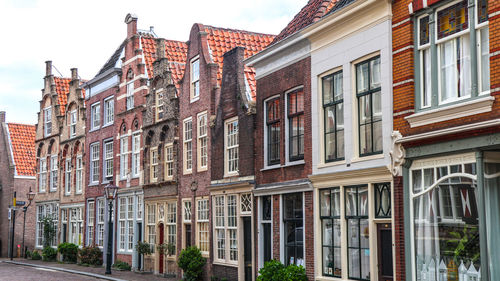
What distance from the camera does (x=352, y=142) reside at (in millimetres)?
17062

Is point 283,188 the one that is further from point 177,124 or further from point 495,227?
point 177,124

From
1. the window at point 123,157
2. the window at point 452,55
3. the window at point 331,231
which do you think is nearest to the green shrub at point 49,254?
the window at point 123,157

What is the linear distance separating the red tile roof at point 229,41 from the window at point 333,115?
9148mm

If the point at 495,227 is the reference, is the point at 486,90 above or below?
above

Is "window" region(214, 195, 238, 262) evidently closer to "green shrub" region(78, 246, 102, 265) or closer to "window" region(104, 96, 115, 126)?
"green shrub" region(78, 246, 102, 265)

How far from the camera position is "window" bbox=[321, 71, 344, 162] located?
58.4ft

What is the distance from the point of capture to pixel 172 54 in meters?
33.8

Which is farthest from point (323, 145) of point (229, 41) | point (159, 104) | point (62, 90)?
point (62, 90)

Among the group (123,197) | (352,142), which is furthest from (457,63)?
(123,197)

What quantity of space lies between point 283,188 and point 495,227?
871 centimetres

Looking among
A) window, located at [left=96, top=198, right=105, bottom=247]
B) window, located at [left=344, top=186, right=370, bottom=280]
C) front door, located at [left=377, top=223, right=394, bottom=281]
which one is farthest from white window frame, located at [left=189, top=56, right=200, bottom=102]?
front door, located at [left=377, top=223, right=394, bottom=281]

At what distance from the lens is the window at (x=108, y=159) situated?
3766 centimetres

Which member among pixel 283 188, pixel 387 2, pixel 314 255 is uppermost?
pixel 387 2

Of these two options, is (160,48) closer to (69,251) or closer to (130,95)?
(130,95)
